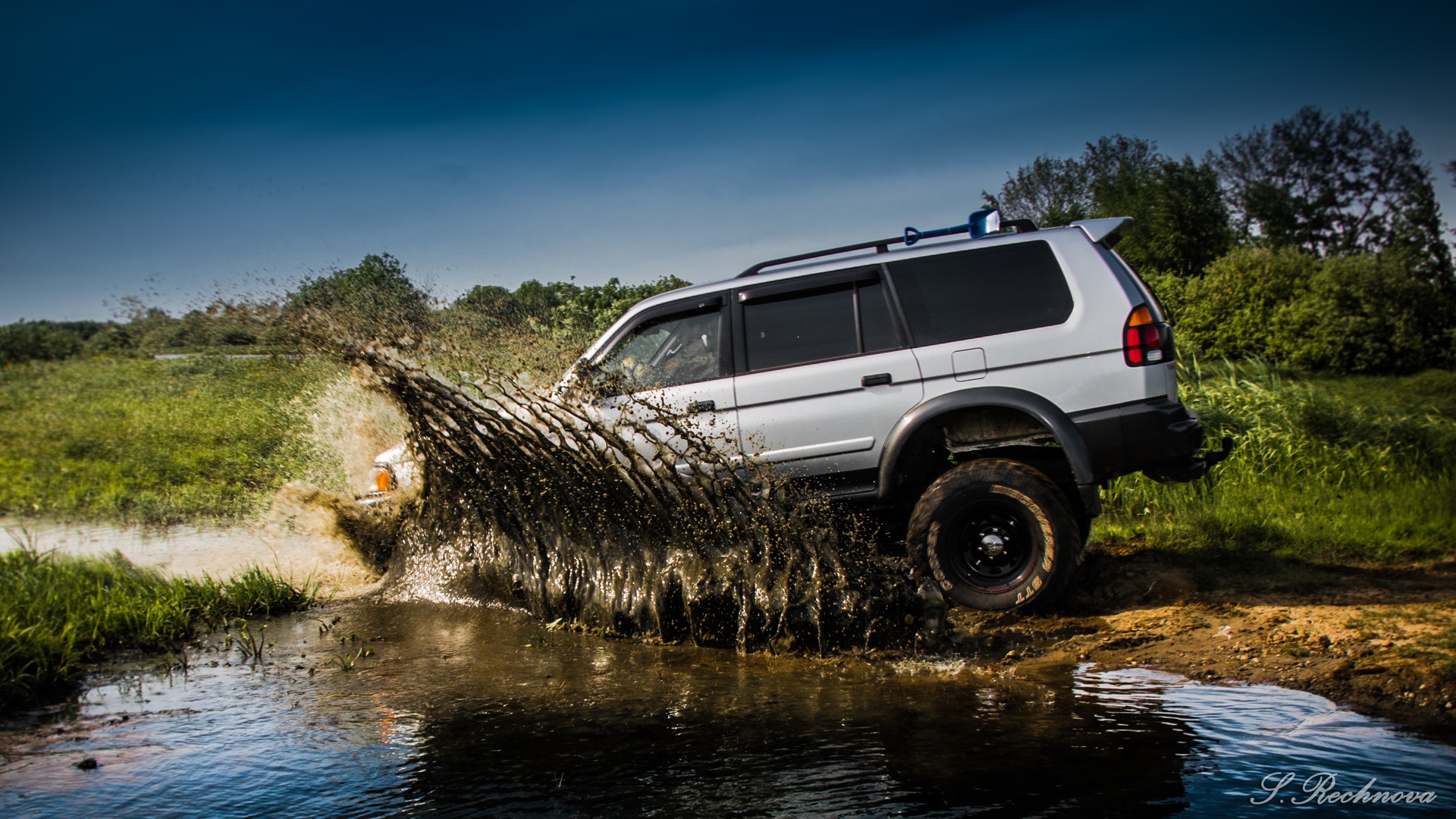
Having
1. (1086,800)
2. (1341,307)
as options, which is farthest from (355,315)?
(1341,307)

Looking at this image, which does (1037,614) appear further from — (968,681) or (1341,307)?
(1341,307)

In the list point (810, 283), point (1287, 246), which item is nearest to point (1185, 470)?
point (810, 283)

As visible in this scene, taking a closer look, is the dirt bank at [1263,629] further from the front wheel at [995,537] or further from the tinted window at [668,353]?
the tinted window at [668,353]

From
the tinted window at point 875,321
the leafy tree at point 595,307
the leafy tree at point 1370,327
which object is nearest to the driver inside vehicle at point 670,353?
the tinted window at point 875,321

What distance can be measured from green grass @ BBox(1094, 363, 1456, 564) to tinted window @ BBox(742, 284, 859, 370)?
2785 mm

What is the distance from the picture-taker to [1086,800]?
120 inches

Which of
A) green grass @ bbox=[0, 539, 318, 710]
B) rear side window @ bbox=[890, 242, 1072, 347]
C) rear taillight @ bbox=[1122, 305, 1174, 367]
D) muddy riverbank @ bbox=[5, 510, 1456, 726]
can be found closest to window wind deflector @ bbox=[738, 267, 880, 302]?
rear side window @ bbox=[890, 242, 1072, 347]

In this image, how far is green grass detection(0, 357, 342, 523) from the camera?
24.6ft

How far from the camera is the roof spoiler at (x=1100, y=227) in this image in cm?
559

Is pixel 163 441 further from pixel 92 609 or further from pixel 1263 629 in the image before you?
pixel 1263 629

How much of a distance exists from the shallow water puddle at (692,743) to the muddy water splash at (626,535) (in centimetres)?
31

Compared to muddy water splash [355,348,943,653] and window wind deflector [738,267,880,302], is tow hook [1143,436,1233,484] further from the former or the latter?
window wind deflector [738,267,880,302]

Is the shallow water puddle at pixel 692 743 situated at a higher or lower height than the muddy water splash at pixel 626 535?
lower

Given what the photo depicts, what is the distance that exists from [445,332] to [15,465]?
8864 millimetres
